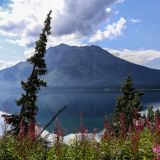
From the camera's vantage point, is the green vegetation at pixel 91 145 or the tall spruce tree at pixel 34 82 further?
the tall spruce tree at pixel 34 82

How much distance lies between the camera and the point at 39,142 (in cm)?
1255

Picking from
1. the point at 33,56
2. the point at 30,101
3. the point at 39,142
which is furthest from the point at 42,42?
the point at 39,142

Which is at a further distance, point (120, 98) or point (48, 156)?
point (120, 98)

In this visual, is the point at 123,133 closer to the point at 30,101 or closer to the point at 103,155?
the point at 103,155

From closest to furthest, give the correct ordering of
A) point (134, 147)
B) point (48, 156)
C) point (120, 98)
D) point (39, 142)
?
point (134, 147)
point (48, 156)
point (39, 142)
point (120, 98)

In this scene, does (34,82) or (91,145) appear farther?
(34,82)

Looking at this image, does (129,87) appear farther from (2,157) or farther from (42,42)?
(2,157)

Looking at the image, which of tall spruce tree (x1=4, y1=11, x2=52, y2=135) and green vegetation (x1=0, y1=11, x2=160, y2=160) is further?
tall spruce tree (x1=4, y1=11, x2=52, y2=135)

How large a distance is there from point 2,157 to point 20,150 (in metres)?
1.50

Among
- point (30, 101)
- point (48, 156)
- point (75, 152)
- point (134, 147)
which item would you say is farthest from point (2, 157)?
point (30, 101)

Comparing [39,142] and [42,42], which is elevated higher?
[42,42]

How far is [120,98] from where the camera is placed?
6378 centimetres

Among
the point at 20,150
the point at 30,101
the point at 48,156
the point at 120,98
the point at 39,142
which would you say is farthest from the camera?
the point at 120,98

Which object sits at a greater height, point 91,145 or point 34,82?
point 34,82
